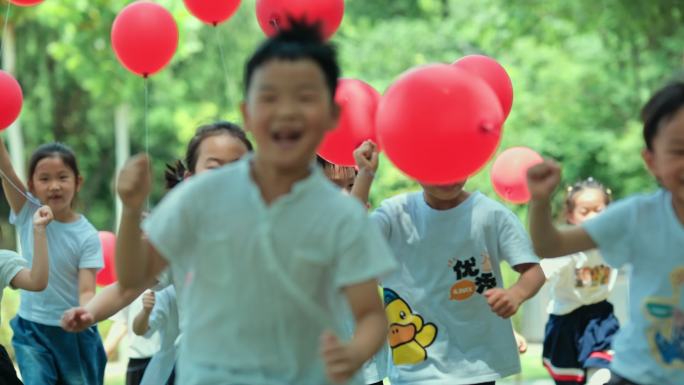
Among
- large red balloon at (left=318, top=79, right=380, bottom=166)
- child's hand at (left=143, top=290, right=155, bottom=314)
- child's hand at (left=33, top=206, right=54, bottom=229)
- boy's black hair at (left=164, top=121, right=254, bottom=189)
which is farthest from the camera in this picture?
child's hand at (left=33, top=206, right=54, bottom=229)

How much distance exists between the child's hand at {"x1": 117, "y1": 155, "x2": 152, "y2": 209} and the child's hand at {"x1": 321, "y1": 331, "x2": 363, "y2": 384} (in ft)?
2.20

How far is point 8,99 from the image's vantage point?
24.1 feet

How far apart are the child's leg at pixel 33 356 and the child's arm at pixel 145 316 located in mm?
1256

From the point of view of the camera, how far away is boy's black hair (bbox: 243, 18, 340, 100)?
355 centimetres

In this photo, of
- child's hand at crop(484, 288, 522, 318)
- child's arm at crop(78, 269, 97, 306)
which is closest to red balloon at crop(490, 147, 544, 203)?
child's arm at crop(78, 269, 97, 306)

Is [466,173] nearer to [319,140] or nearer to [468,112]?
[468,112]

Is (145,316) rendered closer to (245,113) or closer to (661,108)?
(245,113)

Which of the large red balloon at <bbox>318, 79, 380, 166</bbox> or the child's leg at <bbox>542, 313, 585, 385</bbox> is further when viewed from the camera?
the child's leg at <bbox>542, 313, 585, 385</bbox>

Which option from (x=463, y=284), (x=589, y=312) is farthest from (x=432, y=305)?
(x=589, y=312)

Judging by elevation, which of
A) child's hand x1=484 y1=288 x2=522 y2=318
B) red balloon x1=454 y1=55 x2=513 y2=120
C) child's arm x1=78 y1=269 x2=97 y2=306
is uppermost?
red balloon x1=454 y1=55 x2=513 y2=120

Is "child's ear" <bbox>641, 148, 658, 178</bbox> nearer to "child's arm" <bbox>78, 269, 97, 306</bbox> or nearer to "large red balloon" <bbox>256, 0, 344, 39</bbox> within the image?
"large red balloon" <bbox>256, 0, 344, 39</bbox>

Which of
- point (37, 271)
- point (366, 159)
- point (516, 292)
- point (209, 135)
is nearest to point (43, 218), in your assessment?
point (37, 271)

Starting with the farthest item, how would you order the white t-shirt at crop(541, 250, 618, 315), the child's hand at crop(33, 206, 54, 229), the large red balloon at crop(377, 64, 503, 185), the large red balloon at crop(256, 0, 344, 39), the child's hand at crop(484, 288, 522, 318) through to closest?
the white t-shirt at crop(541, 250, 618, 315), the large red balloon at crop(256, 0, 344, 39), the child's hand at crop(33, 206, 54, 229), the large red balloon at crop(377, 64, 503, 185), the child's hand at crop(484, 288, 522, 318)

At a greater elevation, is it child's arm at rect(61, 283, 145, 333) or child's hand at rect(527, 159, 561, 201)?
child's hand at rect(527, 159, 561, 201)
